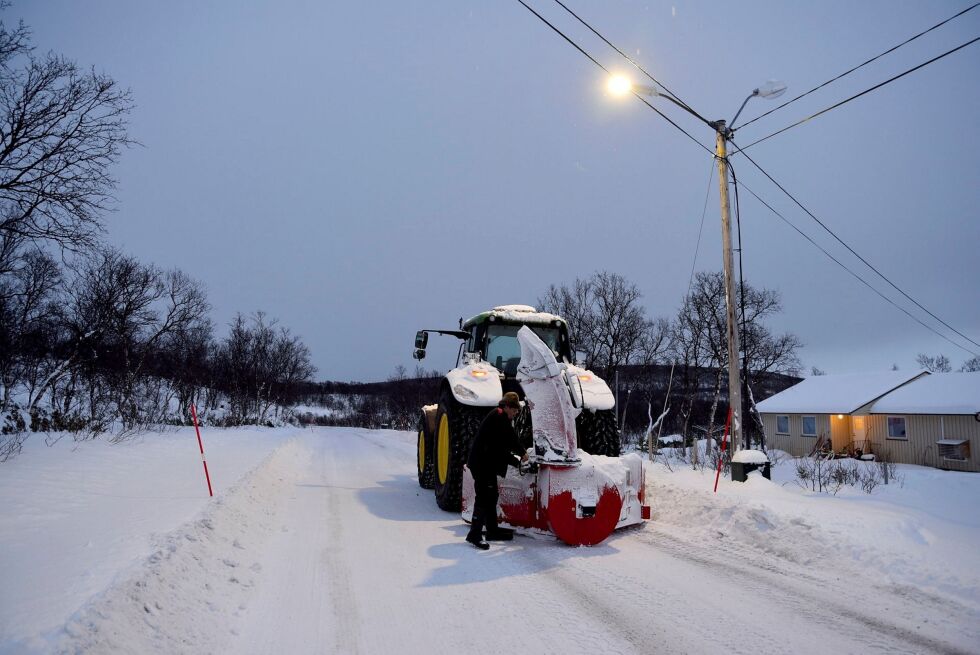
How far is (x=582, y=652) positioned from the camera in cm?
330

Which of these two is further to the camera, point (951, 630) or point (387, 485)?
point (387, 485)

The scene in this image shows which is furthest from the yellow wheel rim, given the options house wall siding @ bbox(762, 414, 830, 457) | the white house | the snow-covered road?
house wall siding @ bbox(762, 414, 830, 457)

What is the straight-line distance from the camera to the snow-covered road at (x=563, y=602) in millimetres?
3420

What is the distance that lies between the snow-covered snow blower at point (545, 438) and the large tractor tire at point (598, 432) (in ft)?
0.04

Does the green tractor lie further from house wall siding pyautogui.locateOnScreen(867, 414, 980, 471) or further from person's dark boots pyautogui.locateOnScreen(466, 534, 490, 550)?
house wall siding pyautogui.locateOnScreen(867, 414, 980, 471)

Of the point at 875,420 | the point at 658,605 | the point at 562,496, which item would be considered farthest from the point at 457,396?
the point at 875,420

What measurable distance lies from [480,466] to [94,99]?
396 inches

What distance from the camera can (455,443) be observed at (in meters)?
7.15

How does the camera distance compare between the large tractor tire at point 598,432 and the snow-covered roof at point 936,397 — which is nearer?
the large tractor tire at point 598,432

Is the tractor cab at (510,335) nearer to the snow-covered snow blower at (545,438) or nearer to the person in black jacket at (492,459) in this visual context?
the snow-covered snow blower at (545,438)

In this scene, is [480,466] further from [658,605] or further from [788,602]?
[788,602]

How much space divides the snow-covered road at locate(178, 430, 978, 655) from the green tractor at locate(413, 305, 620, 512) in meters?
1.31

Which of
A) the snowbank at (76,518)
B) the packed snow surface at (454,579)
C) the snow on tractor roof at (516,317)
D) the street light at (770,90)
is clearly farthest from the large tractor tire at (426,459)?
the street light at (770,90)

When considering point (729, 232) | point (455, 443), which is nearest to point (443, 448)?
point (455, 443)
